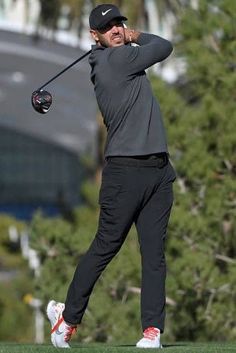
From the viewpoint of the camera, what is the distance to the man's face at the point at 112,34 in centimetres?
780

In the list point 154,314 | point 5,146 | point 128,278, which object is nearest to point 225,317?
point 128,278

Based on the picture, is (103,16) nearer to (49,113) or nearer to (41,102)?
(41,102)

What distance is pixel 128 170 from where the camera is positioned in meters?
7.76

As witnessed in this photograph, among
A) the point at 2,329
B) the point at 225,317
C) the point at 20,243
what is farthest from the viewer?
the point at 20,243

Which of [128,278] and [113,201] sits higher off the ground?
[113,201]

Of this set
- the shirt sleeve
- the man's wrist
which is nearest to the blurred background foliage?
the man's wrist

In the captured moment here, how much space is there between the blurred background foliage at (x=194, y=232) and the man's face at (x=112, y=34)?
8758 mm

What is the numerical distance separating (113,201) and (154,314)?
0.69 m

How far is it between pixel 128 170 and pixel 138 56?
2.07 ft

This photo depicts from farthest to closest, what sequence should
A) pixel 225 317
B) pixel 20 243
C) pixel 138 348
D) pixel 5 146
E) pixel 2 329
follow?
pixel 5 146 < pixel 20 243 < pixel 2 329 < pixel 225 317 < pixel 138 348

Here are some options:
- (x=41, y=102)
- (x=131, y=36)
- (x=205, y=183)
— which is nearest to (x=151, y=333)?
(x=41, y=102)

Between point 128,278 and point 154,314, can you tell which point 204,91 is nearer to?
point 128,278

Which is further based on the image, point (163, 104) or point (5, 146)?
point (5, 146)

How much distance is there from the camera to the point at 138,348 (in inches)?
298
